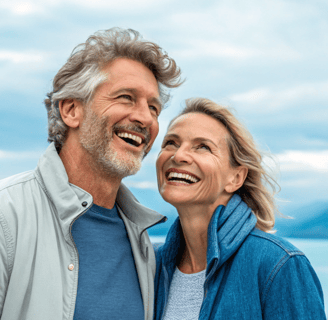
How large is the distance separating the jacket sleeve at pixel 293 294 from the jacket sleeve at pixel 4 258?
163 centimetres

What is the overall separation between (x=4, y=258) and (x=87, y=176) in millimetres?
917

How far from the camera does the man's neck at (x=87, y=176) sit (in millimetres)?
2986

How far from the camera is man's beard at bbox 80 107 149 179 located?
2.96m

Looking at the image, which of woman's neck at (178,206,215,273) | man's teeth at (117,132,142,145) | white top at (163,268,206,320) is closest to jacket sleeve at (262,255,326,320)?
white top at (163,268,206,320)

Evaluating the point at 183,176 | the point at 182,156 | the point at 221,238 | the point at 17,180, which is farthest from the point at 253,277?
the point at 17,180

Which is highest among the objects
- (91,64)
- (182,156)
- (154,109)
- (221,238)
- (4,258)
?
(91,64)

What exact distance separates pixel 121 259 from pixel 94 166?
0.72m

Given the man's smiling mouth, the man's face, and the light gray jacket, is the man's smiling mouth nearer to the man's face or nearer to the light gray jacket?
the man's face

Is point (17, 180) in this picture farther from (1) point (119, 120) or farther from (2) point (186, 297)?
(2) point (186, 297)

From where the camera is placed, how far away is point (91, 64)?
3.11 meters

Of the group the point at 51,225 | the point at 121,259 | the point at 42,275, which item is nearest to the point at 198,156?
the point at 121,259

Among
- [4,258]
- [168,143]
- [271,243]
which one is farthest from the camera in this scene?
[168,143]

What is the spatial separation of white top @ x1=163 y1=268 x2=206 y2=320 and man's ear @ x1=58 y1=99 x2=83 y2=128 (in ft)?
4.85

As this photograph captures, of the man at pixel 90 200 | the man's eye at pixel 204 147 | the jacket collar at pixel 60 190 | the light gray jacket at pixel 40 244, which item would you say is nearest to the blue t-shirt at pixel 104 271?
the man at pixel 90 200
